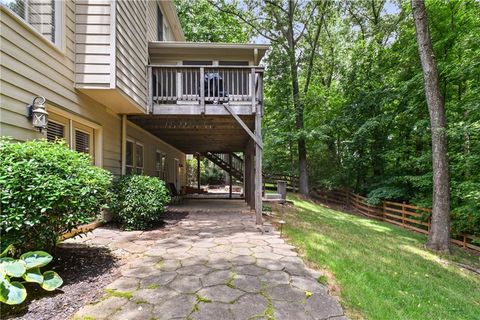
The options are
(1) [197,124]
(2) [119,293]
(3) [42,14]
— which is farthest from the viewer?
(1) [197,124]

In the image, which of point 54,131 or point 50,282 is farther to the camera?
point 54,131

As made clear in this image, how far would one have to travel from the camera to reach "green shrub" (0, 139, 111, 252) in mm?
2703

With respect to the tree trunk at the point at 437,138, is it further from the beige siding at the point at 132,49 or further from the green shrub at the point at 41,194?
the green shrub at the point at 41,194

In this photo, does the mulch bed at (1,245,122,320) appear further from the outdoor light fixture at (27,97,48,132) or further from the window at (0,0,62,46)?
the window at (0,0,62,46)

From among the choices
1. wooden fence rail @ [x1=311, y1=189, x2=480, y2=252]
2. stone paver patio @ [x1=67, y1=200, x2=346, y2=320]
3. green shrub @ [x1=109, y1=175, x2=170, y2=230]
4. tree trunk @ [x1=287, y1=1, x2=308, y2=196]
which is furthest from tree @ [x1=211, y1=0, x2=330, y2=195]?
stone paver patio @ [x1=67, y1=200, x2=346, y2=320]

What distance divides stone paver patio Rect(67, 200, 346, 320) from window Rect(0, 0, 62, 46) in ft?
11.0

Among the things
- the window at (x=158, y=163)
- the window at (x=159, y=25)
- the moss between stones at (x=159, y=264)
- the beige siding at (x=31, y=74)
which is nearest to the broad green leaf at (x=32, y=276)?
the moss between stones at (x=159, y=264)

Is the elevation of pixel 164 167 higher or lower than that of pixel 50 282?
higher

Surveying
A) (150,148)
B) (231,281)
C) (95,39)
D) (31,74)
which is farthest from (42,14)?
(150,148)

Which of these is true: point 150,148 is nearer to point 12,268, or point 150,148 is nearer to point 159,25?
point 159,25

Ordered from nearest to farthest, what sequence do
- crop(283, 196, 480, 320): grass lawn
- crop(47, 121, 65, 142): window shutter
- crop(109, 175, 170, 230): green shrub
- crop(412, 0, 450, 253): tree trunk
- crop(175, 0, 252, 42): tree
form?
crop(283, 196, 480, 320): grass lawn → crop(47, 121, 65, 142): window shutter → crop(109, 175, 170, 230): green shrub → crop(412, 0, 450, 253): tree trunk → crop(175, 0, 252, 42): tree

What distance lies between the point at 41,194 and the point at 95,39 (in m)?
3.13

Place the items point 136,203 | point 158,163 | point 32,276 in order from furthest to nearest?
point 158,163
point 136,203
point 32,276

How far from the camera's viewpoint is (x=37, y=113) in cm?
375
